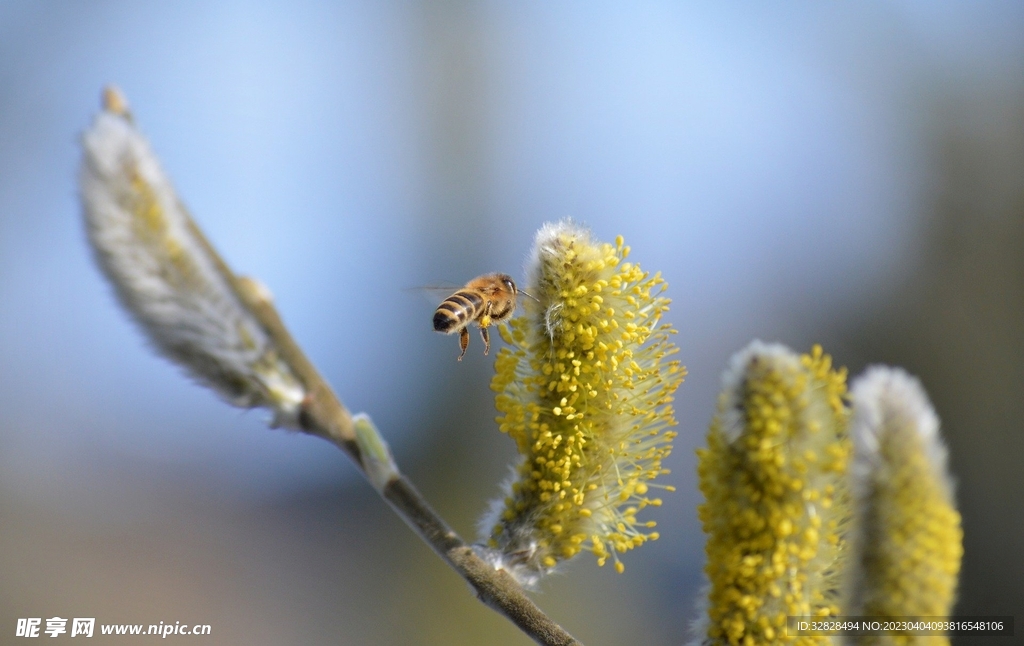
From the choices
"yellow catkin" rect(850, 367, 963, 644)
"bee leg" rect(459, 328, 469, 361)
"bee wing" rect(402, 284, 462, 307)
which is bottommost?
"yellow catkin" rect(850, 367, 963, 644)

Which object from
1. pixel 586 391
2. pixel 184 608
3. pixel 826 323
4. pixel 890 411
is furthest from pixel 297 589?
pixel 890 411

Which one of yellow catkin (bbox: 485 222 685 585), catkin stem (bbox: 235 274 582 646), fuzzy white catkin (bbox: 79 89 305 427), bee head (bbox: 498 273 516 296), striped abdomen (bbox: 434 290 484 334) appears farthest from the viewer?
bee head (bbox: 498 273 516 296)

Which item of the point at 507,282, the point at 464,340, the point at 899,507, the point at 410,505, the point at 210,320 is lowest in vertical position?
the point at 899,507

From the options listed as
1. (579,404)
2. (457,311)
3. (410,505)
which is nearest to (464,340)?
(457,311)

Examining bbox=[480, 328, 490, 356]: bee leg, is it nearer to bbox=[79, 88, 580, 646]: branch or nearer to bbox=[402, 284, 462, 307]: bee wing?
bbox=[402, 284, 462, 307]: bee wing

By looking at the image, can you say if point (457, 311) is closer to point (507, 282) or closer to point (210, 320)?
point (507, 282)

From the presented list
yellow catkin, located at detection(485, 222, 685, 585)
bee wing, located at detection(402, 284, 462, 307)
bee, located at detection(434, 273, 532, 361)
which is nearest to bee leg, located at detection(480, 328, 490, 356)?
bee, located at detection(434, 273, 532, 361)

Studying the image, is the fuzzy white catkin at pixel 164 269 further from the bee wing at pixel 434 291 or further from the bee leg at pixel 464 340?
the bee wing at pixel 434 291

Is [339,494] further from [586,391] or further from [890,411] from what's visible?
[890,411]
